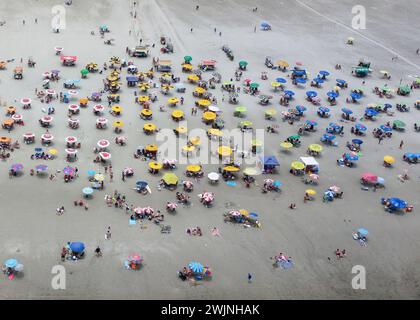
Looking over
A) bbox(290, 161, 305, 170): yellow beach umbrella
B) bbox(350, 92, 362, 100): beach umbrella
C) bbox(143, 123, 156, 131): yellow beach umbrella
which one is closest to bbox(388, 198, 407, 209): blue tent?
bbox(290, 161, 305, 170): yellow beach umbrella

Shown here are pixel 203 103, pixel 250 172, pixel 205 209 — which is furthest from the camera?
pixel 203 103

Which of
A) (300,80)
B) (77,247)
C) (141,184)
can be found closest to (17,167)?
(141,184)

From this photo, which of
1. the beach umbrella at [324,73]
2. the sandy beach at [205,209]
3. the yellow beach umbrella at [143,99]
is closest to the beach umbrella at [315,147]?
the sandy beach at [205,209]

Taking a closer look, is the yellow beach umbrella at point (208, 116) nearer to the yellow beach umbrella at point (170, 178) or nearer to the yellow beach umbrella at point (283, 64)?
the yellow beach umbrella at point (170, 178)

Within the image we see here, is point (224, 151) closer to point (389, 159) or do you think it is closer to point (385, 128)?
point (389, 159)
